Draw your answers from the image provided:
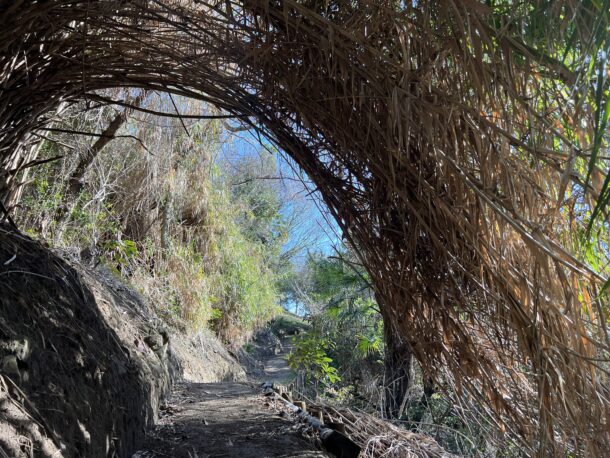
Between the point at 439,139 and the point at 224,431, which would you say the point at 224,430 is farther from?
the point at 439,139

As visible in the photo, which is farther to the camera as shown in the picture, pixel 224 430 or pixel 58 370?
pixel 224 430

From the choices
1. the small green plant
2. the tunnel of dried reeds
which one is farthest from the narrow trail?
the small green plant

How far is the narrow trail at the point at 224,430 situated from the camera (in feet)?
9.62

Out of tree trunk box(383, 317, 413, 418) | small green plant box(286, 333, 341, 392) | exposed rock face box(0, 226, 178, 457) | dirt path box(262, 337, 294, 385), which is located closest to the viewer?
exposed rock face box(0, 226, 178, 457)

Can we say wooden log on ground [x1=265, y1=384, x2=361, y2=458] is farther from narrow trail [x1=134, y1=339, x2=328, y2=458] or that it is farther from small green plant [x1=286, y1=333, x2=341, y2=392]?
small green plant [x1=286, y1=333, x2=341, y2=392]

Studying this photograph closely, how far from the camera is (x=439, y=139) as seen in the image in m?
1.72

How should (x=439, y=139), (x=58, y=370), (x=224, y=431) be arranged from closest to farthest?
1. (x=439, y=139)
2. (x=58, y=370)
3. (x=224, y=431)

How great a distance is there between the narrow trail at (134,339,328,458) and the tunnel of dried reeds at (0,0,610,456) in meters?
1.36

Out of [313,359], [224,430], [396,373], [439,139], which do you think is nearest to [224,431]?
[224,430]

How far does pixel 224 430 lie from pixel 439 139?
265 centimetres

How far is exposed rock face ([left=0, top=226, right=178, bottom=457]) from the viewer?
5.49ft

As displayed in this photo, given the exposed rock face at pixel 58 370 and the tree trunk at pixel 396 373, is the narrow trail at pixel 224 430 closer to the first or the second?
the exposed rock face at pixel 58 370

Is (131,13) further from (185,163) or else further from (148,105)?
(185,163)

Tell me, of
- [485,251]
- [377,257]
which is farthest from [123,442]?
[485,251]
